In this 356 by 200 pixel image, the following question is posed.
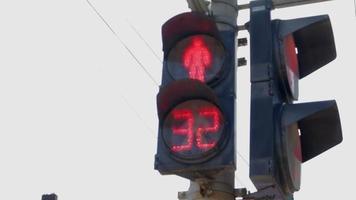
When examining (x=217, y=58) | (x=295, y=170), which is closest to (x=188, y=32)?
(x=217, y=58)

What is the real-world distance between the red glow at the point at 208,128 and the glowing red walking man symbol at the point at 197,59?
12.5 inches

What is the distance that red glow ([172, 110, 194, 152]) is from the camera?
12.1ft

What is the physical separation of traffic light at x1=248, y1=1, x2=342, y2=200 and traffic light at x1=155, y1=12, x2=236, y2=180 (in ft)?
0.50

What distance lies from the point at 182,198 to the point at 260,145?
0.59 metres

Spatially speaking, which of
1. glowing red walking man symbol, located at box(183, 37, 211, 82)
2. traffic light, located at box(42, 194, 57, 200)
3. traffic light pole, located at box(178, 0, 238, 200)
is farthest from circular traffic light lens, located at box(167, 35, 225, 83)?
traffic light, located at box(42, 194, 57, 200)

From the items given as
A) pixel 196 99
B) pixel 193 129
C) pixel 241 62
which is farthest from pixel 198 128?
pixel 241 62

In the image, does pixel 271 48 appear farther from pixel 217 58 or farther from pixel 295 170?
pixel 295 170

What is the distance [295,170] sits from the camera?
4012 millimetres

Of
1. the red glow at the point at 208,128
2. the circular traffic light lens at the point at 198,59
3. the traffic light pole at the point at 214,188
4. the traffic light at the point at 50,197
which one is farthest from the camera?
the traffic light at the point at 50,197

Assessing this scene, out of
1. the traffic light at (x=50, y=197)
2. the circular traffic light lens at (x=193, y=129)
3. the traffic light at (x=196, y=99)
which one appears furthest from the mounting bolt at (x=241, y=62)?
the traffic light at (x=50, y=197)

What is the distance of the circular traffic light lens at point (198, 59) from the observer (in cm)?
400

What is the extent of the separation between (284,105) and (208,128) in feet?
1.68

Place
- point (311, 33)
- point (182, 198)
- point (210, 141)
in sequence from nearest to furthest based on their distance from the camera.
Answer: point (210, 141) → point (182, 198) → point (311, 33)

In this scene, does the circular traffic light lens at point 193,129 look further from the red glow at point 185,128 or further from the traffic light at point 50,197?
the traffic light at point 50,197
